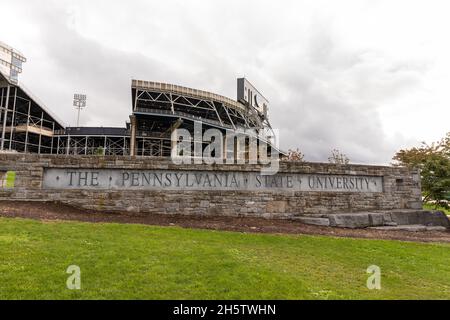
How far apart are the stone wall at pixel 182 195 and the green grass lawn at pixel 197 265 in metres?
2.82

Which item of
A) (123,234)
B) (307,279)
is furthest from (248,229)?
(307,279)

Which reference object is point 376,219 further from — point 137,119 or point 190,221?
point 137,119

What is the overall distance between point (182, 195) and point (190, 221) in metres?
1.32

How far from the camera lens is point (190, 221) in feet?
32.8

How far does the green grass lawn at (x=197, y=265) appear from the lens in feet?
13.0

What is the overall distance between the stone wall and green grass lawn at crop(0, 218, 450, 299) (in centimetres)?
282

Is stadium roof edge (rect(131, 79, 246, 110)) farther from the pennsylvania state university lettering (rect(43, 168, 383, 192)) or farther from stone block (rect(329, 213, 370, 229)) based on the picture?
stone block (rect(329, 213, 370, 229))

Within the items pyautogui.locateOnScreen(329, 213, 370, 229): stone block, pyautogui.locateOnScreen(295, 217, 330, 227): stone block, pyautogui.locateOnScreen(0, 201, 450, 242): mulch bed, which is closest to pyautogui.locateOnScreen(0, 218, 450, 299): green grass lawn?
pyautogui.locateOnScreen(0, 201, 450, 242): mulch bed

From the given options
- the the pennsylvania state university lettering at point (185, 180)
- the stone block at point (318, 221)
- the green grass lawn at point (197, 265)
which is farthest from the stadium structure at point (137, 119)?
the green grass lawn at point (197, 265)

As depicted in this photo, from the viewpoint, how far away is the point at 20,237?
599 cm

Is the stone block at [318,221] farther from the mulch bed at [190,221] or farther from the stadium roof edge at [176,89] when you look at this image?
the stadium roof edge at [176,89]

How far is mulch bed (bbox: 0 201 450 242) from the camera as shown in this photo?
883 cm

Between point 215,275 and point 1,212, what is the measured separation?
736 cm
